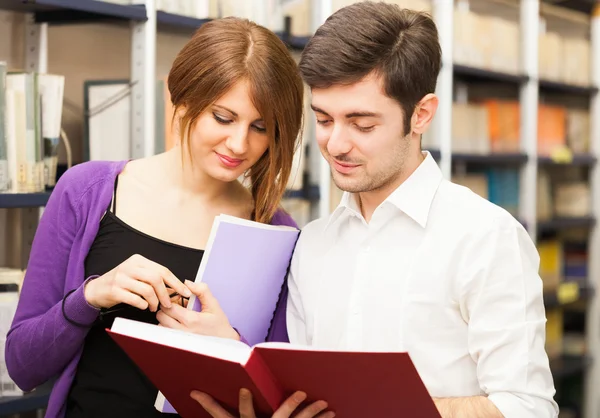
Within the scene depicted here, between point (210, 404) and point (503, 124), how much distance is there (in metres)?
2.80

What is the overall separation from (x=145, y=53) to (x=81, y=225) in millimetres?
816

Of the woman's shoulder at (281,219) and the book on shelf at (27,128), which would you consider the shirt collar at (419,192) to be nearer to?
the woman's shoulder at (281,219)

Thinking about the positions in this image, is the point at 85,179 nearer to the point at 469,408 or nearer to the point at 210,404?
the point at 210,404

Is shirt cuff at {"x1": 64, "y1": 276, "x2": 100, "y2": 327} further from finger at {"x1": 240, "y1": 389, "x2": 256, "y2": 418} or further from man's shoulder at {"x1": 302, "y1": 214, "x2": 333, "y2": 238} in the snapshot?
man's shoulder at {"x1": 302, "y1": 214, "x2": 333, "y2": 238}

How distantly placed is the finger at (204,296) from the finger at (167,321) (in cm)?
6

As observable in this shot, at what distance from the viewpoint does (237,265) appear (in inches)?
58.2

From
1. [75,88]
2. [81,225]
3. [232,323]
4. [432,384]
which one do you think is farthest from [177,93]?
[75,88]

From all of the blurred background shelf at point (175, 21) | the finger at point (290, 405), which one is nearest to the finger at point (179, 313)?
the finger at point (290, 405)

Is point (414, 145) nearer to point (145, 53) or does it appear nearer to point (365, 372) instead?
point (365, 372)

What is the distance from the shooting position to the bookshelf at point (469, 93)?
7.02 ft

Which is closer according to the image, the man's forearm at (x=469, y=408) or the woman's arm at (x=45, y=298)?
the man's forearm at (x=469, y=408)

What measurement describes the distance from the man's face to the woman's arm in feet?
1.70

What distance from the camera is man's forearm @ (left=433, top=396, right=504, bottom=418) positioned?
1.24 metres

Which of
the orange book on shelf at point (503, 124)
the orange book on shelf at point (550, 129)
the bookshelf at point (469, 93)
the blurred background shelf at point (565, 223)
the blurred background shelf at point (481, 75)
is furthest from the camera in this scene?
the orange book on shelf at point (550, 129)
